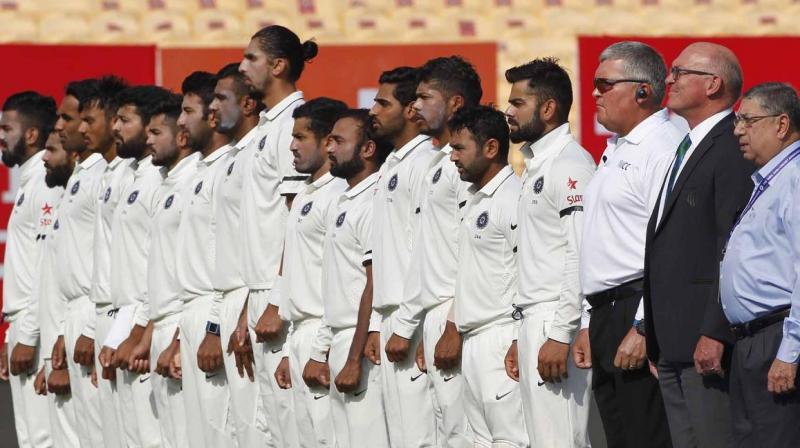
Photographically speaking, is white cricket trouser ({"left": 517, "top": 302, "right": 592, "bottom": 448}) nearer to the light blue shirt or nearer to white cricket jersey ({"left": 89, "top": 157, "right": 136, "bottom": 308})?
the light blue shirt

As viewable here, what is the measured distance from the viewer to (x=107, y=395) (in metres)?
9.00

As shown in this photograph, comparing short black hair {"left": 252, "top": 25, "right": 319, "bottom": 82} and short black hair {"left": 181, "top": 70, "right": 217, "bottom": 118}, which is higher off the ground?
short black hair {"left": 252, "top": 25, "right": 319, "bottom": 82}

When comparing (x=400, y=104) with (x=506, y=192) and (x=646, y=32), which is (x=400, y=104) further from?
(x=646, y=32)

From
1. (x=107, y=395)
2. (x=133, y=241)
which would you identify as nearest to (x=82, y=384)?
(x=107, y=395)

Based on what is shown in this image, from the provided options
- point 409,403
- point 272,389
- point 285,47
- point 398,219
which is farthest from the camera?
point 285,47

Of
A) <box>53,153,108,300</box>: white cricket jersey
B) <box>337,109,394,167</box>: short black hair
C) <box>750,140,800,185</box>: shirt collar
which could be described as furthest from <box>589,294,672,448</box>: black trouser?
<box>53,153,108,300</box>: white cricket jersey

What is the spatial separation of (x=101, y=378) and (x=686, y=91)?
4226 millimetres

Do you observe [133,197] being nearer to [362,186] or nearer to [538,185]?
[362,186]

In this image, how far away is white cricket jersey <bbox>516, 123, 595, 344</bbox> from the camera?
6.27 metres

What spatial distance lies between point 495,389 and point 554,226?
0.72m

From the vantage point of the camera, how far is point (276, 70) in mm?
8000

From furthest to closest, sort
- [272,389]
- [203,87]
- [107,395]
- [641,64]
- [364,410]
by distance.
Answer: [107,395] < [203,87] < [272,389] < [364,410] < [641,64]

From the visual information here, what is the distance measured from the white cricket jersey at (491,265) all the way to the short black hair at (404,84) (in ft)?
2.42

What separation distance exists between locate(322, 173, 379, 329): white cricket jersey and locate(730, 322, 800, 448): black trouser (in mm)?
2393
